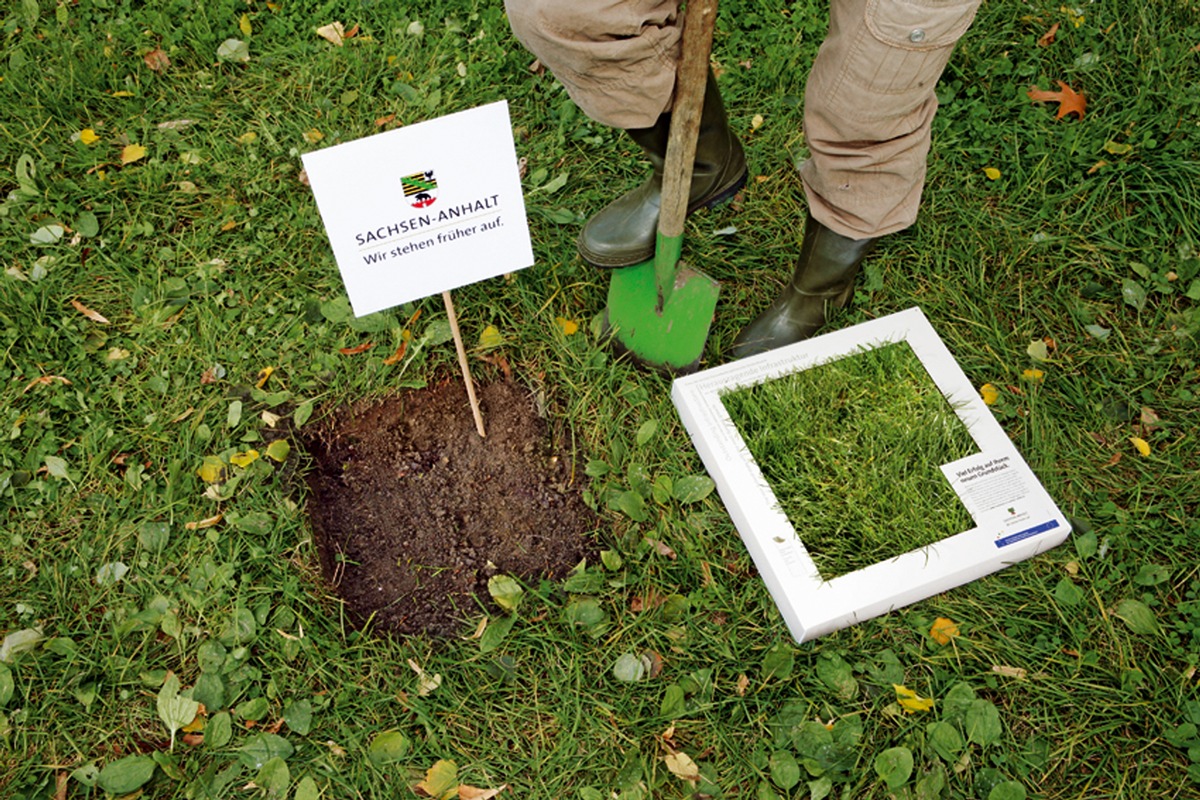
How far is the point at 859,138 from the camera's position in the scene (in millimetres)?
1795

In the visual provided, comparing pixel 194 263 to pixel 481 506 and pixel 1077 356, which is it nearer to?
pixel 481 506

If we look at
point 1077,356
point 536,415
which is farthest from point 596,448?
point 1077,356

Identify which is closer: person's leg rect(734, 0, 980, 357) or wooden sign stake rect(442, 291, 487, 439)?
person's leg rect(734, 0, 980, 357)

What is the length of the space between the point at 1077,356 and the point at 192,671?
2266 millimetres

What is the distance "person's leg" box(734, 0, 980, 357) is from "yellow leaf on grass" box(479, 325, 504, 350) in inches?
24.3

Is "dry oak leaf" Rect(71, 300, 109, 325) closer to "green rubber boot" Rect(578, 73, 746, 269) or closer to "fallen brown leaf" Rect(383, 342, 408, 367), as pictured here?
"fallen brown leaf" Rect(383, 342, 408, 367)

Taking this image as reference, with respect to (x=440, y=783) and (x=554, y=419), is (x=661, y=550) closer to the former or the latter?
(x=554, y=419)

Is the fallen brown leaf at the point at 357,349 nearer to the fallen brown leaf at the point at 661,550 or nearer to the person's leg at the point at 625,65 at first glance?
the person's leg at the point at 625,65

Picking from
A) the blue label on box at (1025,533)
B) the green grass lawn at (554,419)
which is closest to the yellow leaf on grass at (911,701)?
the green grass lawn at (554,419)

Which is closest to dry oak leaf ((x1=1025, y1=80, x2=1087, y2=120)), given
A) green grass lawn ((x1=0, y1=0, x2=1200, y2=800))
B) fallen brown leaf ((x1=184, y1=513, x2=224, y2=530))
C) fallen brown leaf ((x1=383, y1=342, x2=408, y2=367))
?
green grass lawn ((x1=0, y1=0, x2=1200, y2=800))

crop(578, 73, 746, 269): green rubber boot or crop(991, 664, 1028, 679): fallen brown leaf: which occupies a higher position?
crop(578, 73, 746, 269): green rubber boot

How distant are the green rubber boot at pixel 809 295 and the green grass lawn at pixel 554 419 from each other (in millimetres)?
92

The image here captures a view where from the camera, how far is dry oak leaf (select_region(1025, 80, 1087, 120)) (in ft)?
8.70

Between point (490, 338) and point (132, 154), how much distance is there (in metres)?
1.31
